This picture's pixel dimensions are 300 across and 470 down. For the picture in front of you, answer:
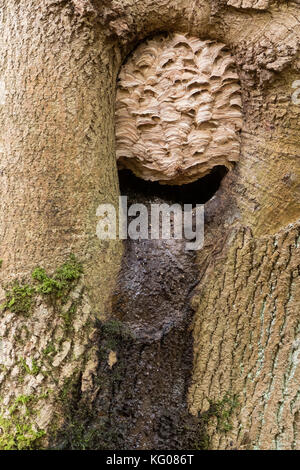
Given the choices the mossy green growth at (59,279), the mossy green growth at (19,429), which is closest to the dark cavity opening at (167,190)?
the mossy green growth at (59,279)

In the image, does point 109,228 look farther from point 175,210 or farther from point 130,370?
point 130,370

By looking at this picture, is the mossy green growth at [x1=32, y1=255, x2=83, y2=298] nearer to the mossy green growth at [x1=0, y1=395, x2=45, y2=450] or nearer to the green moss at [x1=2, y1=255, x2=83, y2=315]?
the green moss at [x1=2, y1=255, x2=83, y2=315]

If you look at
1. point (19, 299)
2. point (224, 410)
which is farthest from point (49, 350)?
point (224, 410)

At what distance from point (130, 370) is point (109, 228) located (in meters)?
0.62

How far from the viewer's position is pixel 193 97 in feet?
6.75

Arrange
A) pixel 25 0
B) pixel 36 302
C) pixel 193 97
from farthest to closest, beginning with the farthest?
pixel 193 97, pixel 25 0, pixel 36 302

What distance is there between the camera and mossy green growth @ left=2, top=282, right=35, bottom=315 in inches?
68.1

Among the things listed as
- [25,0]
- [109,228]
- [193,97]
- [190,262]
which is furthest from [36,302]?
[25,0]

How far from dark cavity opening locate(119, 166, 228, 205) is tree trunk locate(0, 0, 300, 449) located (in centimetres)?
22

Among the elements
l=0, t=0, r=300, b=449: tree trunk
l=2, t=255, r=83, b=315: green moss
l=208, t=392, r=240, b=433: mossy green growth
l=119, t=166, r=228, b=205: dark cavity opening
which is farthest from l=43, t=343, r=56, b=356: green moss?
l=119, t=166, r=228, b=205: dark cavity opening

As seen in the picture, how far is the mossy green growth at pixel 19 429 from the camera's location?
5.22ft

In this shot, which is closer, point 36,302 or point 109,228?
point 36,302

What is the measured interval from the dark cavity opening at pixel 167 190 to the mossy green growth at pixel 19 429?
3.53ft

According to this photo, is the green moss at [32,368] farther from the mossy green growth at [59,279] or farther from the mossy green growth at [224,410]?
the mossy green growth at [224,410]
